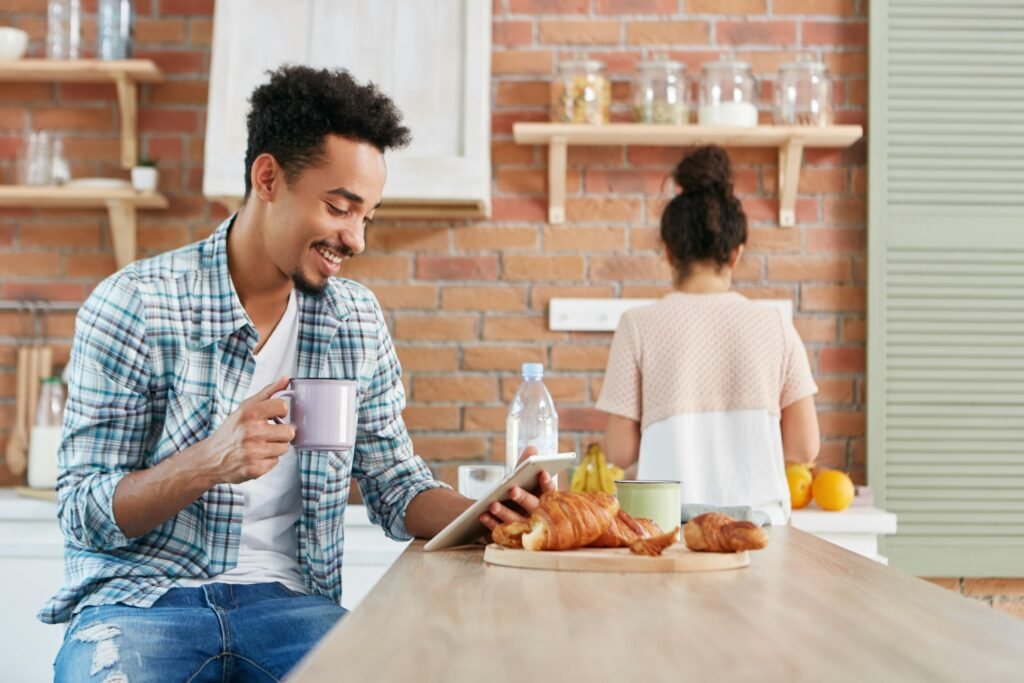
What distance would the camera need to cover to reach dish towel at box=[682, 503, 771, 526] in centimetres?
157

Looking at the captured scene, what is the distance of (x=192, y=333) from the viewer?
169cm

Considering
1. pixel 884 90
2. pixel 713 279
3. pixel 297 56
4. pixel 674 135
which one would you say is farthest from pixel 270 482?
pixel 884 90

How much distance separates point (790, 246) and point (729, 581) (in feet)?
6.91

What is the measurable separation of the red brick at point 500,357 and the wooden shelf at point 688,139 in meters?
0.36

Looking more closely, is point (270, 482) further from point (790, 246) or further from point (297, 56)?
point (790, 246)

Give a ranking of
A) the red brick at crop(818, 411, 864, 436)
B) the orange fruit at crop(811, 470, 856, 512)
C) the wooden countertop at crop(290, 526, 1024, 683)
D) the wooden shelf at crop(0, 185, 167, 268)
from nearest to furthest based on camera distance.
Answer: the wooden countertop at crop(290, 526, 1024, 683) < the orange fruit at crop(811, 470, 856, 512) < the wooden shelf at crop(0, 185, 167, 268) < the red brick at crop(818, 411, 864, 436)

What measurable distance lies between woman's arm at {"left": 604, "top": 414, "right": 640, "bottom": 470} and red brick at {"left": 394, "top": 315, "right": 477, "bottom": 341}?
82 centimetres

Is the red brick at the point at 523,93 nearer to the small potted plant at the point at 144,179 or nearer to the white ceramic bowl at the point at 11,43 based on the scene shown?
the small potted plant at the point at 144,179

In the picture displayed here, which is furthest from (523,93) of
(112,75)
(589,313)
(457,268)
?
(112,75)

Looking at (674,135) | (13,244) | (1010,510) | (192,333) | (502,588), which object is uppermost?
(674,135)

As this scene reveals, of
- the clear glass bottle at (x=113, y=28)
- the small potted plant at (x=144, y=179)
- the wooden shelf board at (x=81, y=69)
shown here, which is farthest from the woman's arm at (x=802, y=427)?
Answer: the clear glass bottle at (x=113, y=28)

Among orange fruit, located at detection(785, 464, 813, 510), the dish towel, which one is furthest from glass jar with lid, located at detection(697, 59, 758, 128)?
the dish towel

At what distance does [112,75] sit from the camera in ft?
10.0

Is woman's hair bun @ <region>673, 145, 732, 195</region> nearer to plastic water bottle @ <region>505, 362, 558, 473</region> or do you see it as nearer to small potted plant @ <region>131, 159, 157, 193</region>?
plastic water bottle @ <region>505, 362, 558, 473</region>
